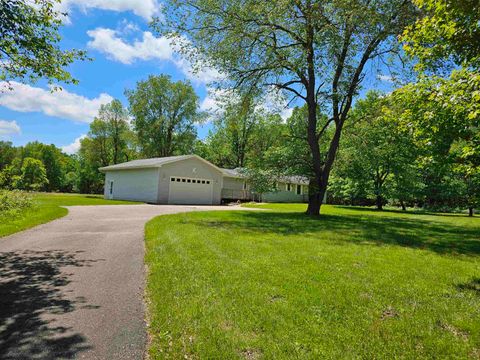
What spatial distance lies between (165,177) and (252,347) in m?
23.9

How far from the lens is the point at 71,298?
457 cm

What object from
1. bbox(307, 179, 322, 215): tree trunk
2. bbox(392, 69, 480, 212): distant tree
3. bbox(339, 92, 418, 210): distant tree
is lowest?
bbox(307, 179, 322, 215): tree trunk

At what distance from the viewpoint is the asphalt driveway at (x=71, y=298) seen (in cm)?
329

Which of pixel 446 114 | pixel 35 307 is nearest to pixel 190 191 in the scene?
pixel 446 114

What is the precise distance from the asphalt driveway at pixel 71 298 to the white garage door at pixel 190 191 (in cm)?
1815

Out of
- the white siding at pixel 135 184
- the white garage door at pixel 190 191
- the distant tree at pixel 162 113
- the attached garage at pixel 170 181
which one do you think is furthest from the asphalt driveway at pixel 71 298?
the distant tree at pixel 162 113

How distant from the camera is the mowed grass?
10.6 ft

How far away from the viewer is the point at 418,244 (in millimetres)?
9086

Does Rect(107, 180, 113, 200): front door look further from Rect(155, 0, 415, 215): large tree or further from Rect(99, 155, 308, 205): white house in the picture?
Rect(155, 0, 415, 215): large tree

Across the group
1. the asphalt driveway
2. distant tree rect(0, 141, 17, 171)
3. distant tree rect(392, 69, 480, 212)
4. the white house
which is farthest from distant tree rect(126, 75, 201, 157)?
distant tree rect(392, 69, 480, 212)

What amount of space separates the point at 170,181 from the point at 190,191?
2139mm

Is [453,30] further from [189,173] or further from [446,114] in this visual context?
[189,173]

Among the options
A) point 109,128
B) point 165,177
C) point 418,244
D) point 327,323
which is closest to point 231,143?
point 109,128

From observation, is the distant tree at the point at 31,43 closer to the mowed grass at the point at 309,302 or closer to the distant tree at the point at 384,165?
the mowed grass at the point at 309,302
